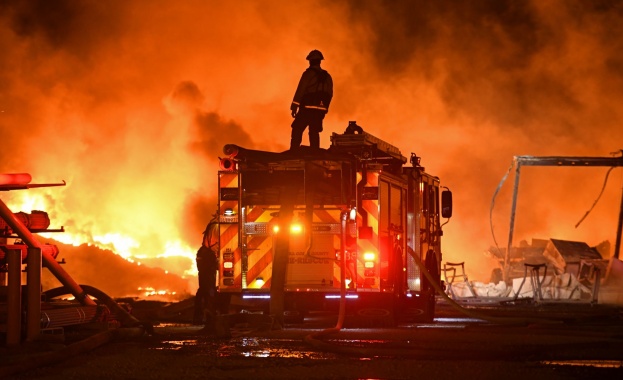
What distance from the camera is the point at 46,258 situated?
37.3 ft

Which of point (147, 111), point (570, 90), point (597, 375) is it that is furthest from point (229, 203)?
point (570, 90)

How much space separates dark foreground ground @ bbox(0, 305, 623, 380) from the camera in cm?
818

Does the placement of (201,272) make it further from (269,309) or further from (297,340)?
(297,340)

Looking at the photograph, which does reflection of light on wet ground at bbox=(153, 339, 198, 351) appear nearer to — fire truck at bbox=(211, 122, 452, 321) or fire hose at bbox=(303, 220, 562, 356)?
fire hose at bbox=(303, 220, 562, 356)

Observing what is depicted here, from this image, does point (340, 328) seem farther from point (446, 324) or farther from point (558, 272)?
point (558, 272)

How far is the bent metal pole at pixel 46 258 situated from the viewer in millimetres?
10820

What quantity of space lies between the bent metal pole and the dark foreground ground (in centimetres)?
105

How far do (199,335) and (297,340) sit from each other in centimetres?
137

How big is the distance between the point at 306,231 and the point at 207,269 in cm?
161

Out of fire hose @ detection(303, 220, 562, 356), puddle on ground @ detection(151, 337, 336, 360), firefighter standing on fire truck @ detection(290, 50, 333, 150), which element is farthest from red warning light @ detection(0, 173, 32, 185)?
firefighter standing on fire truck @ detection(290, 50, 333, 150)

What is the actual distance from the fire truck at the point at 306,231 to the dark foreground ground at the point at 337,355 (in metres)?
1.12

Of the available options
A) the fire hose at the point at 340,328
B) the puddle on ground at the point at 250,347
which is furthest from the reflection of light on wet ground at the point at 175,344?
the fire hose at the point at 340,328

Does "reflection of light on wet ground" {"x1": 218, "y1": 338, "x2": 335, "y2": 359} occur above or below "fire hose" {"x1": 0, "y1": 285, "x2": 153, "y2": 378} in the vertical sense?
below

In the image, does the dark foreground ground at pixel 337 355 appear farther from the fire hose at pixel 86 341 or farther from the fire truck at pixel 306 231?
the fire truck at pixel 306 231
